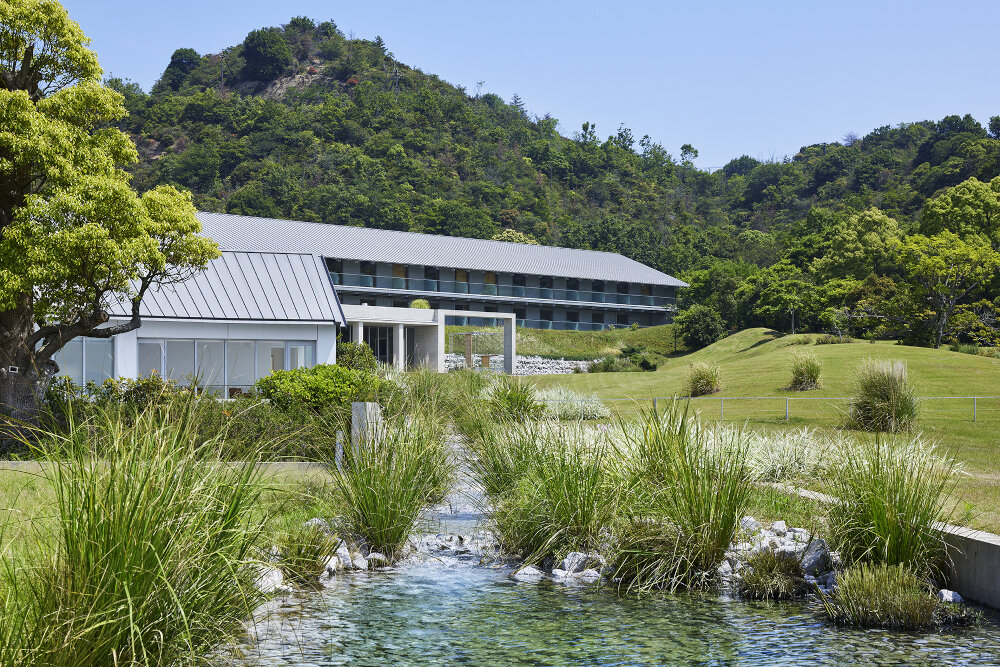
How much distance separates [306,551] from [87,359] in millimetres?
16979

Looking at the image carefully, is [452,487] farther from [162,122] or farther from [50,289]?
[162,122]

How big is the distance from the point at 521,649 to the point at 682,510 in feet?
6.65

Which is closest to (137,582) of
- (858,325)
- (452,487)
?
(452,487)

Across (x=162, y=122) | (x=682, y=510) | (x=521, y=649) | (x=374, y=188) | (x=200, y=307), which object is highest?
(x=162, y=122)

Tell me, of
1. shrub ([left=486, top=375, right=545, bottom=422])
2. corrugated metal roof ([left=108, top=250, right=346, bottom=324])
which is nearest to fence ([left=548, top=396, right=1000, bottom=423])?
shrub ([left=486, top=375, right=545, bottom=422])

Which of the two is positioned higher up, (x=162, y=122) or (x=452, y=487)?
(x=162, y=122)

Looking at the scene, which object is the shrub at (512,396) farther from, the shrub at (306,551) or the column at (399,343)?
the column at (399,343)

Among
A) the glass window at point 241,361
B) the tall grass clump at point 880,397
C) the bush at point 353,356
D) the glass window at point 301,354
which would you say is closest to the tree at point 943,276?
the tall grass clump at point 880,397

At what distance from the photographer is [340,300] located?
157ft

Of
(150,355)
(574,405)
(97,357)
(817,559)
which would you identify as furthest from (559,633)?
(97,357)

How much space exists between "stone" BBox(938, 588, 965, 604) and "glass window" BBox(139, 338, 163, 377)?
64.1ft

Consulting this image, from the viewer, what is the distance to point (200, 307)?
22.2 meters

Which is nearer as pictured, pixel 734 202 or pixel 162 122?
pixel 162 122

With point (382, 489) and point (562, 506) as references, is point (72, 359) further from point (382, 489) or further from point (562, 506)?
point (562, 506)
